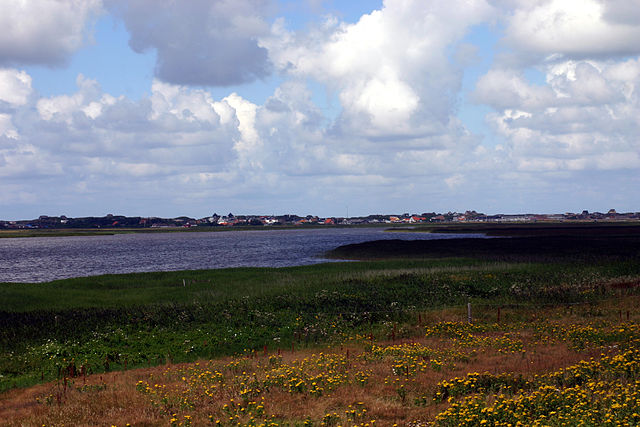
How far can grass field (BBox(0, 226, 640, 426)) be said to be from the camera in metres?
14.0

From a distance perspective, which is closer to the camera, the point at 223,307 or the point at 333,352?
the point at 333,352

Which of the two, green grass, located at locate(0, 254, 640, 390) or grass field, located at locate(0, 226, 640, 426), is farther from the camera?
green grass, located at locate(0, 254, 640, 390)

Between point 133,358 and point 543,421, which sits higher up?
point 543,421

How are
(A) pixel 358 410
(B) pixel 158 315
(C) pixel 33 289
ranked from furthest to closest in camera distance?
(C) pixel 33 289 < (B) pixel 158 315 < (A) pixel 358 410

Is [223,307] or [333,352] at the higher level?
[333,352]

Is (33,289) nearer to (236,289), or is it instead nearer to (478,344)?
(236,289)

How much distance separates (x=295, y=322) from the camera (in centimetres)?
3044

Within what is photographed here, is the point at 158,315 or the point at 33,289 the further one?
the point at 33,289

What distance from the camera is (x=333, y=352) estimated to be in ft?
74.7

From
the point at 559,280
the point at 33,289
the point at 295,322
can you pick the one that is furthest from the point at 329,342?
the point at 33,289

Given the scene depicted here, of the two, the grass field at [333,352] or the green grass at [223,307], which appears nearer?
the grass field at [333,352]

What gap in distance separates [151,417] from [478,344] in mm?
13267

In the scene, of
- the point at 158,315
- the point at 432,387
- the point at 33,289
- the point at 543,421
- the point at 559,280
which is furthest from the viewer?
the point at 33,289

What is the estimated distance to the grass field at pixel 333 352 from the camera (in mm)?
14000
